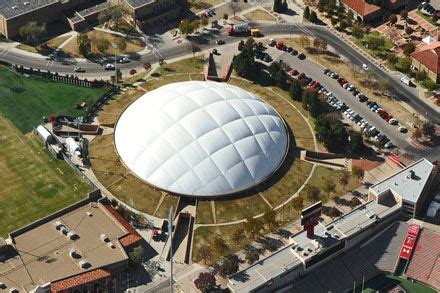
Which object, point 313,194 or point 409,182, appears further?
point 313,194

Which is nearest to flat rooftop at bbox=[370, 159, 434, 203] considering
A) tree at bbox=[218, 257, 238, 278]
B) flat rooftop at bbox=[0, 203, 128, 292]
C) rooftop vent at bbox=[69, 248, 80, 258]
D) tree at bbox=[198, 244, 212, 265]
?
tree at bbox=[218, 257, 238, 278]

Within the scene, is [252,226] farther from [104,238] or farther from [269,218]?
[104,238]

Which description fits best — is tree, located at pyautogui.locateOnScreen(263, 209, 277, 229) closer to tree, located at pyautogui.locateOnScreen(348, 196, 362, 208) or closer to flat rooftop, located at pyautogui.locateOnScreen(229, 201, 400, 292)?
flat rooftop, located at pyautogui.locateOnScreen(229, 201, 400, 292)

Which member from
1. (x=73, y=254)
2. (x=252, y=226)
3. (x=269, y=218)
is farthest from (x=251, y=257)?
(x=73, y=254)

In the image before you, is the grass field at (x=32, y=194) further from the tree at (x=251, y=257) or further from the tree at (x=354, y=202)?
the tree at (x=354, y=202)

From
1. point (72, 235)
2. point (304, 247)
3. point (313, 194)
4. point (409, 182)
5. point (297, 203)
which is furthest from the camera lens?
point (313, 194)

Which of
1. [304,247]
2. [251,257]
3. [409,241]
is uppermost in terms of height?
[304,247]

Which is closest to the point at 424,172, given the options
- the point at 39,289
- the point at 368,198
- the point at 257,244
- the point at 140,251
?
the point at 368,198
